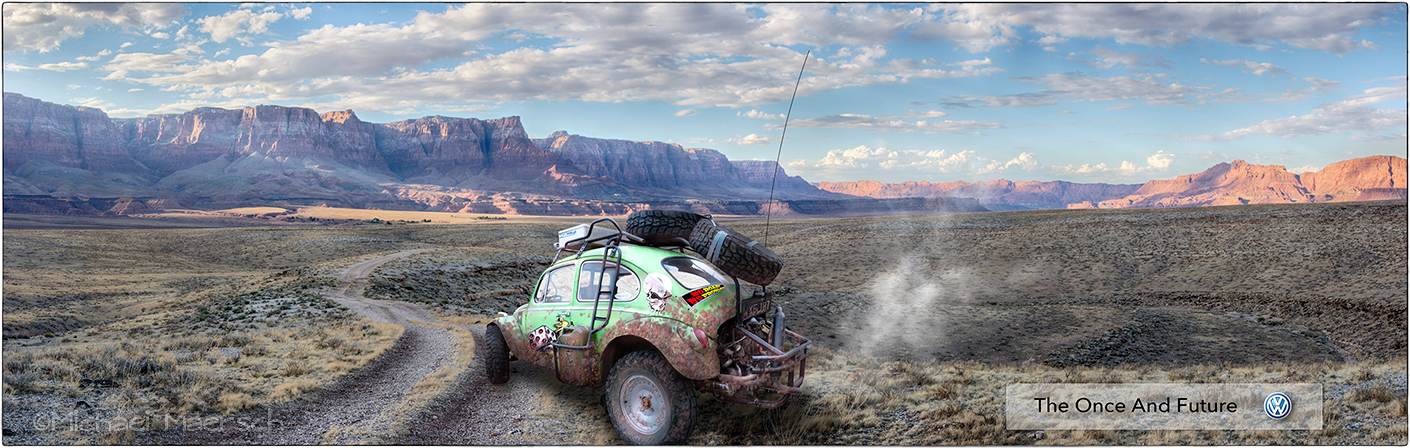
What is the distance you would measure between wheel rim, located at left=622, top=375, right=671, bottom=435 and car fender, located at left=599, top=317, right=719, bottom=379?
1.20 feet

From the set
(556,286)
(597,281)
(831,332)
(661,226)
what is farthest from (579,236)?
(831,332)

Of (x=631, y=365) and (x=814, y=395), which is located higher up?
(x=631, y=365)

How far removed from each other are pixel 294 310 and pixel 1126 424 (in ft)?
83.3

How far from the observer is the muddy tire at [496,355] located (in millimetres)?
9477

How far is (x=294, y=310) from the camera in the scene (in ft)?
76.8

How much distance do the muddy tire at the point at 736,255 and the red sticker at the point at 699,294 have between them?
28.7 inches

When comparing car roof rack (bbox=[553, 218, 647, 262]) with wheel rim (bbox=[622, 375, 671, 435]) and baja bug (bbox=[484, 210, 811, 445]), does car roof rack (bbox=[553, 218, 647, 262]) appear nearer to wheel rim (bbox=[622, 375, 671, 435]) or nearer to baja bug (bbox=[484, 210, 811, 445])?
baja bug (bbox=[484, 210, 811, 445])

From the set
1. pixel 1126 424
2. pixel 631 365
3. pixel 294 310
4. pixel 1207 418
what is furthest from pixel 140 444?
pixel 294 310

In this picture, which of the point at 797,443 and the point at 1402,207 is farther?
the point at 1402,207

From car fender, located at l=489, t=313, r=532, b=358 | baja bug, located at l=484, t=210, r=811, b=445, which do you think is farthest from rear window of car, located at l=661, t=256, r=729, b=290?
car fender, located at l=489, t=313, r=532, b=358

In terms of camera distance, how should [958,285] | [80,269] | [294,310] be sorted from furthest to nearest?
[80,269] < [958,285] < [294,310]

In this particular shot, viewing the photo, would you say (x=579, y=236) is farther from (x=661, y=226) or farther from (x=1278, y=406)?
(x=1278, y=406)

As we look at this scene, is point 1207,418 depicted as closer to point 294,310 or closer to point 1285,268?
point 294,310

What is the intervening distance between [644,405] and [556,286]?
2.22 metres
